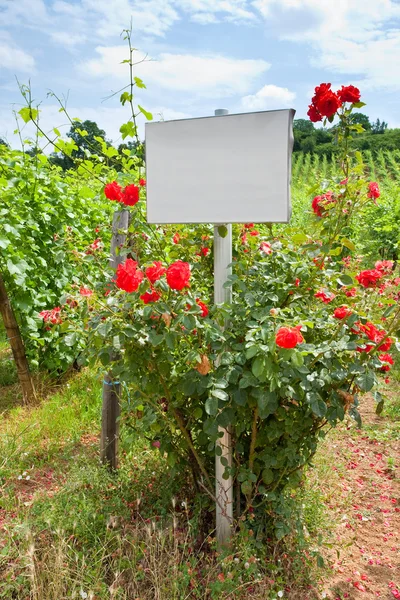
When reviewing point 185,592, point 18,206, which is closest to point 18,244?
point 18,206

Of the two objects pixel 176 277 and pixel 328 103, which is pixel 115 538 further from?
pixel 328 103

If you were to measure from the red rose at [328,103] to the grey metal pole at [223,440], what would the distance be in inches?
12.7

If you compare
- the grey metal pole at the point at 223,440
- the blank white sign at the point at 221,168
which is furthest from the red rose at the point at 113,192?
the grey metal pole at the point at 223,440

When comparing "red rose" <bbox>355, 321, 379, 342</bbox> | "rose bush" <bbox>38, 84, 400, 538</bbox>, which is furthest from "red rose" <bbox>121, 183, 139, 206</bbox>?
"red rose" <bbox>355, 321, 379, 342</bbox>

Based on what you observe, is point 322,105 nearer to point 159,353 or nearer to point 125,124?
point 125,124

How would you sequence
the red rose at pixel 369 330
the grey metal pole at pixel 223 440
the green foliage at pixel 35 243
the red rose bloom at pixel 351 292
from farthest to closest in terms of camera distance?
1. the green foliage at pixel 35 243
2. the red rose bloom at pixel 351 292
3. the grey metal pole at pixel 223 440
4. the red rose at pixel 369 330

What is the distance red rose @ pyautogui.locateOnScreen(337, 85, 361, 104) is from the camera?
5.73ft

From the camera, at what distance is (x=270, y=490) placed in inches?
80.4

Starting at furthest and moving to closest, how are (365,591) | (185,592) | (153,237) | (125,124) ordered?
(153,237)
(125,124)
(365,591)
(185,592)

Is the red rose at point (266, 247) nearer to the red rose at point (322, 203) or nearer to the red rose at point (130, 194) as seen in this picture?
the red rose at point (322, 203)

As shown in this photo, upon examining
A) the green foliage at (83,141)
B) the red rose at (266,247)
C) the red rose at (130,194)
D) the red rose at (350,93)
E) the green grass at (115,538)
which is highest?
the green foliage at (83,141)

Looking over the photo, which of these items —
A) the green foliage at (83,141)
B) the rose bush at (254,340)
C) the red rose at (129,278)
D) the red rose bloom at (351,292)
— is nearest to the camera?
the red rose at (129,278)

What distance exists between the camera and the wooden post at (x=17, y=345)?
344cm

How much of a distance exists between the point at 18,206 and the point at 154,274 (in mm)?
2362
